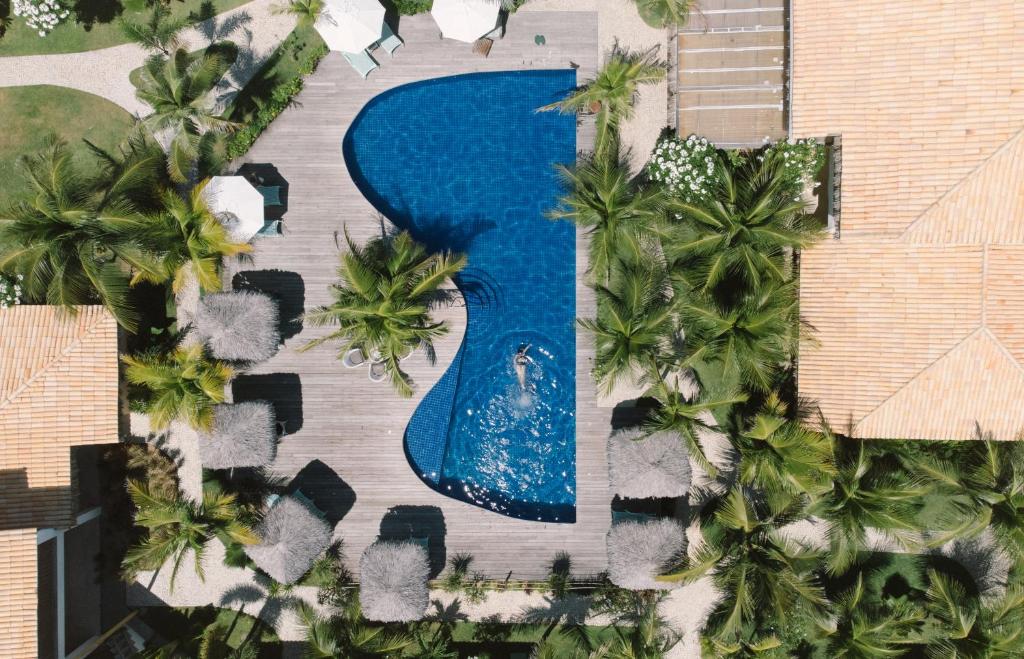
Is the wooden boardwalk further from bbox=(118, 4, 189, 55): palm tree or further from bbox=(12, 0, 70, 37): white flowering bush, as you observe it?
bbox=(12, 0, 70, 37): white flowering bush

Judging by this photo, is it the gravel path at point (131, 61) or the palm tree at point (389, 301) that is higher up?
the gravel path at point (131, 61)

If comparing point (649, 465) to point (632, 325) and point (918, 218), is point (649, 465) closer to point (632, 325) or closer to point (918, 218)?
point (632, 325)

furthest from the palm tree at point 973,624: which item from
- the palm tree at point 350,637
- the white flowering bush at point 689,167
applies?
the palm tree at point 350,637

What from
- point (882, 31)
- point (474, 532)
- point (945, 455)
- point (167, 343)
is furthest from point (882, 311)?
point (167, 343)

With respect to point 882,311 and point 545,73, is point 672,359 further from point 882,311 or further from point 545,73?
point 545,73

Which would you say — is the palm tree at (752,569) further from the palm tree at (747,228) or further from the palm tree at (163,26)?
the palm tree at (163,26)

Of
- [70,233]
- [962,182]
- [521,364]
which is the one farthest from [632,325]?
[70,233]
